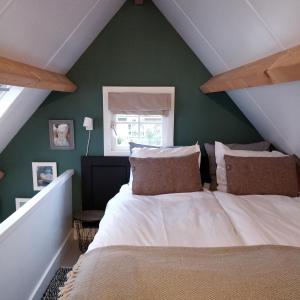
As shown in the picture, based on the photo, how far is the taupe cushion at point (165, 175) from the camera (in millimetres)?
2334

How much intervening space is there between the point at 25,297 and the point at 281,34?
2.30 metres

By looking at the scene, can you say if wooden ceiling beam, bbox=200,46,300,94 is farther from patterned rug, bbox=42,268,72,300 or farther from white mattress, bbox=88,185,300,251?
patterned rug, bbox=42,268,72,300

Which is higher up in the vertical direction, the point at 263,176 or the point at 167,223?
the point at 263,176

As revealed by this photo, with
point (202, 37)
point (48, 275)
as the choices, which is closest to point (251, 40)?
point (202, 37)

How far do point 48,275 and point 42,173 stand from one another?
3.74 feet

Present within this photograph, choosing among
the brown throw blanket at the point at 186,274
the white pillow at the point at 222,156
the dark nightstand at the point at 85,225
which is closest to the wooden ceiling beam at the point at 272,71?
the white pillow at the point at 222,156

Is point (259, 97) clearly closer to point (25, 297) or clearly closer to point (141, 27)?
point (141, 27)

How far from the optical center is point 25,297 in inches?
76.7

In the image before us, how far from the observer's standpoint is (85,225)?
301cm

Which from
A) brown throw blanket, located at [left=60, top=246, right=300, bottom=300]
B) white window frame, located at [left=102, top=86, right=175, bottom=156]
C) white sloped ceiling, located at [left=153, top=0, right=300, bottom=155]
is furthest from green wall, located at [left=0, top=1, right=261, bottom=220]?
brown throw blanket, located at [left=60, top=246, right=300, bottom=300]

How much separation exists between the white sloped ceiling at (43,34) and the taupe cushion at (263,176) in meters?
1.70

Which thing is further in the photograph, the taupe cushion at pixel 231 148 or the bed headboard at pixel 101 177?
the bed headboard at pixel 101 177

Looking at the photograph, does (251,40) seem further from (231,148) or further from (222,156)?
(231,148)

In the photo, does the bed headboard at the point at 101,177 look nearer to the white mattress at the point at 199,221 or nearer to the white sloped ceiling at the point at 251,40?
the white mattress at the point at 199,221
